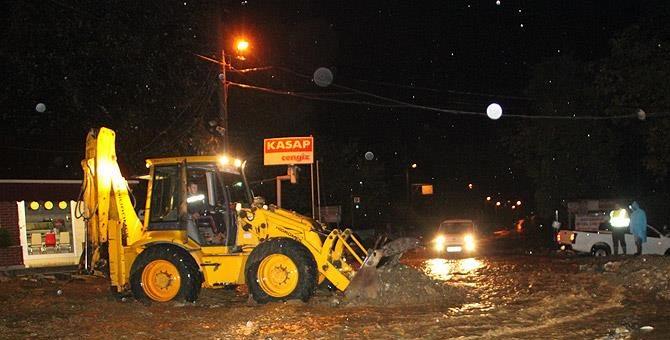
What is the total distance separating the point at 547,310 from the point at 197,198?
22.4 ft

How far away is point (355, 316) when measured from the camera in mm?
10953

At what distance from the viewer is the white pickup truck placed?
23.6 m

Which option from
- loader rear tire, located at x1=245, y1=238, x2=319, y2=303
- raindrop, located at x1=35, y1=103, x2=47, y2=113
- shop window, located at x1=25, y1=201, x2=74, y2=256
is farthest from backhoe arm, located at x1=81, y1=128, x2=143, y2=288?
shop window, located at x1=25, y1=201, x2=74, y2=256

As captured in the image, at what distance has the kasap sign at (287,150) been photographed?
24.2 meters

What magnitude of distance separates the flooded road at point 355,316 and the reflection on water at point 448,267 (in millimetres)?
2865

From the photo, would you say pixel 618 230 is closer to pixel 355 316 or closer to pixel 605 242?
pixel 605 242

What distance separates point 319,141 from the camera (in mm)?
48562

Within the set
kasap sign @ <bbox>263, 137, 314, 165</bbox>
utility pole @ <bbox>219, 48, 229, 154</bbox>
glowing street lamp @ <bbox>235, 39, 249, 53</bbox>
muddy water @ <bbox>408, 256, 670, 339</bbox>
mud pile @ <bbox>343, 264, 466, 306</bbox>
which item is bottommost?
muddy water @ <bbox>408, 256, 670, 339</bbox>

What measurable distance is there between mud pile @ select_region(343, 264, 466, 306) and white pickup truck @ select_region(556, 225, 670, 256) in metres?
13.4

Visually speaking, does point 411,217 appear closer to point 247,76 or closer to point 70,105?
point 247,76

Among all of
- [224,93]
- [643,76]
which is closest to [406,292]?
[224,93]

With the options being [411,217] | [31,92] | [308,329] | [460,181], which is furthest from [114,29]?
[460,181]

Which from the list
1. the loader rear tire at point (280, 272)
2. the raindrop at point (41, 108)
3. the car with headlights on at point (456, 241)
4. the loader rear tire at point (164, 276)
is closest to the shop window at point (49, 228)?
the raindrop at point (41, 108)

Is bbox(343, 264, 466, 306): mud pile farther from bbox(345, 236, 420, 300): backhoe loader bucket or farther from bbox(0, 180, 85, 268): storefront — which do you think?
bbox(0, 180, 85, 268): storefront
